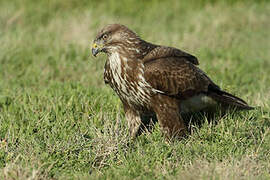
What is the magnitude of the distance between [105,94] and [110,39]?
4.61ft

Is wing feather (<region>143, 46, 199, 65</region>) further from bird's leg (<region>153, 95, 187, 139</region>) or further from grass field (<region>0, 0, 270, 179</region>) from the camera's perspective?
grass field (<region>0, 0, 270, 179</region>)

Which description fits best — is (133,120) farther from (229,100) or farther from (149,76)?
(229,100)

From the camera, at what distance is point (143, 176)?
4738mm

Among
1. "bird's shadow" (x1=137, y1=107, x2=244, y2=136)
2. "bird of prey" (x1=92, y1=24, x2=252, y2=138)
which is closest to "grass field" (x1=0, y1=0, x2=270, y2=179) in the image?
"bird's shadow" (x1=137, y1=107, x2=244, y2=136)

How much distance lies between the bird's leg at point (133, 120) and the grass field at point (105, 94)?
4.4 inches

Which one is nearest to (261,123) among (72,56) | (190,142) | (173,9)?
(190,142)

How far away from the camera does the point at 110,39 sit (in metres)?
5.64

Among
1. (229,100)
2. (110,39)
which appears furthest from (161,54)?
(229,100)

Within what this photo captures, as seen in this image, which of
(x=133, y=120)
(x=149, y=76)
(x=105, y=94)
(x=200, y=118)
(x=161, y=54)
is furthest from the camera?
(x=105, y=94)

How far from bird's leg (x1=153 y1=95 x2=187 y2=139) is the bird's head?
713 mm

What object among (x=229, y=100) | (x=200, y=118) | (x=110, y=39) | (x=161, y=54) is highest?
(x=110, y=39)

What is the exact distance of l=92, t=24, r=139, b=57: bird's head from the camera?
18.5 ft

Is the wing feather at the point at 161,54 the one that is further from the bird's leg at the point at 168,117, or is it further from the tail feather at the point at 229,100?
the tail feather at the point at 229,100

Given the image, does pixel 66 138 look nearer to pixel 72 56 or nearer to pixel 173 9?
pixel 72 56
